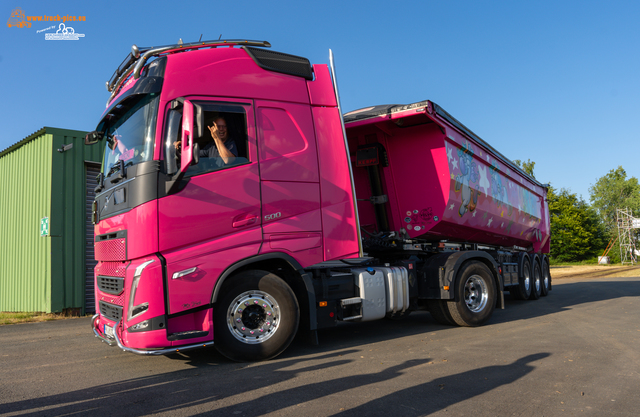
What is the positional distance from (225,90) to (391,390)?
3573 millimetres

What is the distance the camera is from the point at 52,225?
418 inches

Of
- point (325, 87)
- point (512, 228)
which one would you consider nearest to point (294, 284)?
point (325, 87)

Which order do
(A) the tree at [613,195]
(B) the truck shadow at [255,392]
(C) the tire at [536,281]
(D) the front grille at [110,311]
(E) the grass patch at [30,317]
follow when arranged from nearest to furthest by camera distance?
(B) the truck shadow at [255,392] < (D) the front grille at [110,311] < (E) the grass patch at [30,317] < (C) the tire at [536,281] < (A) the tree at [613,195]

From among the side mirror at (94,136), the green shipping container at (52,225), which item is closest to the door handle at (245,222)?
the side mirror at (94,136)

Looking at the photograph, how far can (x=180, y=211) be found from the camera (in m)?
4.63

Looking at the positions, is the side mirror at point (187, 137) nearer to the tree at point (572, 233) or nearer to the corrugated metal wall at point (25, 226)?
the corrugated metal wall at point (25, 226)

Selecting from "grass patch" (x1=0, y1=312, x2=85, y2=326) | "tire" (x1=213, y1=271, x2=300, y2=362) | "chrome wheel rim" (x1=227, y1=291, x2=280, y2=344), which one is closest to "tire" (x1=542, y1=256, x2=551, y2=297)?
"tire" (x1=213, y1=271, x2=300, y2=362)

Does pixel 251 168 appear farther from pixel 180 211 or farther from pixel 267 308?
pixel 267 308

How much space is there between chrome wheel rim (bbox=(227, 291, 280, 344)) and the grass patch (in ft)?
24.0

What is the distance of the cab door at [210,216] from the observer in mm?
4566

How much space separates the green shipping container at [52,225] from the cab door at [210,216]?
7.60m

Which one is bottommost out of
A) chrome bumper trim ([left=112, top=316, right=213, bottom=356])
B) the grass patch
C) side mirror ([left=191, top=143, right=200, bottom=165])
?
the grass patch

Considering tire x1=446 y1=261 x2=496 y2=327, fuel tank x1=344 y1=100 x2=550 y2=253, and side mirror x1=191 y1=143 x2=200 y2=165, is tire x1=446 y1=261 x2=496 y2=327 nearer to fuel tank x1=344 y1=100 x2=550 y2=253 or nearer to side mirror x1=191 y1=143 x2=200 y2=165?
fuel tank x1=344 y1=100 x2=550 y2=253

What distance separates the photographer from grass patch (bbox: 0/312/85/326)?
9.85 meters
